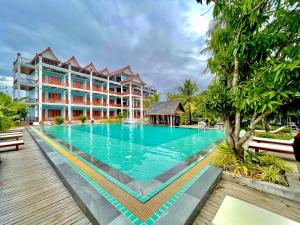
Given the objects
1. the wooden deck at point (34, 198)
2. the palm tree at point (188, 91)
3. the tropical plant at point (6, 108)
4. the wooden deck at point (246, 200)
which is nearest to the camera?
the wooden deck at point (246, 200)

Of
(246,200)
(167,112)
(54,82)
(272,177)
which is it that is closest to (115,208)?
(246,200)

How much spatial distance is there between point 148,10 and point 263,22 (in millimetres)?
11514

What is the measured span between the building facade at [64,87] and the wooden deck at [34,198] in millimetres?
23295

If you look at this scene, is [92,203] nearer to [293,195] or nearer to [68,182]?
[68,182]

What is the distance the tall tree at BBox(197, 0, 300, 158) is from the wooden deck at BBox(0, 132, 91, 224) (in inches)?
165

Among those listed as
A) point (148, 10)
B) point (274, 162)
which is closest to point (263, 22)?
point (274, 162)

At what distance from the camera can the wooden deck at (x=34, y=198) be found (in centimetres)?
235

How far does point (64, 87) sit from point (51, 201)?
28.2 meters

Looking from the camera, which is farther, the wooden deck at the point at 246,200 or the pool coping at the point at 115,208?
the wooden deck at the point at 246,200

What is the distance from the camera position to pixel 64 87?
25.5m

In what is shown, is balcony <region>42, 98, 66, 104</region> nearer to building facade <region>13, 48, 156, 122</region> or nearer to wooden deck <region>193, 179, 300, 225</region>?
building facade <region>13, 48, 156, 122</region>


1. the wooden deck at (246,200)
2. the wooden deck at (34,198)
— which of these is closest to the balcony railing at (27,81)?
the wooden deck at (34,198)

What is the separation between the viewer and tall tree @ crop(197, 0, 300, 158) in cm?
230

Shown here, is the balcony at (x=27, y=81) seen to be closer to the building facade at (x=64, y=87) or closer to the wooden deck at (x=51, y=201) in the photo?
the building facade at (x=64, y=87)
